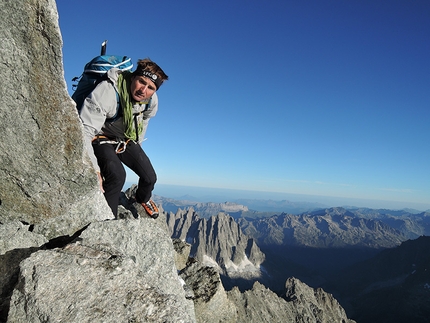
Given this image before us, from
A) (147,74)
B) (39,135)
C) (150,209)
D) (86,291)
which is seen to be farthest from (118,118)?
(150,209)

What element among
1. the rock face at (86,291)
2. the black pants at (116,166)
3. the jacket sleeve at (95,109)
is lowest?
the rock face at (86,291)

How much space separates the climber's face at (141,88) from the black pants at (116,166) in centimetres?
170

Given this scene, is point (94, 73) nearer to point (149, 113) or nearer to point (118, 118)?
point (118, 118)

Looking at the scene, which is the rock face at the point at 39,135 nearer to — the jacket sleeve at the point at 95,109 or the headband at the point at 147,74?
the jacket sleeve at the point at 95,109

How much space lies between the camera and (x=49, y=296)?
4.02 meters

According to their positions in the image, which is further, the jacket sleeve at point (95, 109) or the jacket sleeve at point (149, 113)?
the jacket sleeve at point (149, 113)

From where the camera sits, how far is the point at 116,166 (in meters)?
7.71

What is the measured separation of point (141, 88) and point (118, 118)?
3.76ft

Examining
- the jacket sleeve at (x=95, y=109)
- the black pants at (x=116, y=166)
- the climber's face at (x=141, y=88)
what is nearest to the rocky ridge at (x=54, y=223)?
the jacket sleeve at (x=95, y=109)

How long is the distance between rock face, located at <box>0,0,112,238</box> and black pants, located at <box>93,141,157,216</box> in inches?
44.4

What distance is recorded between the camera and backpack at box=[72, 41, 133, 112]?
6719 millimetres

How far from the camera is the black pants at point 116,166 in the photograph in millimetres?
7523

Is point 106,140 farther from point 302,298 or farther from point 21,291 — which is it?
point 302,298

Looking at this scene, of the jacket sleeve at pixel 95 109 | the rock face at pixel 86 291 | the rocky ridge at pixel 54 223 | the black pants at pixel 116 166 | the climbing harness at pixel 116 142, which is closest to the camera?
the rock face at pixel 86 291
